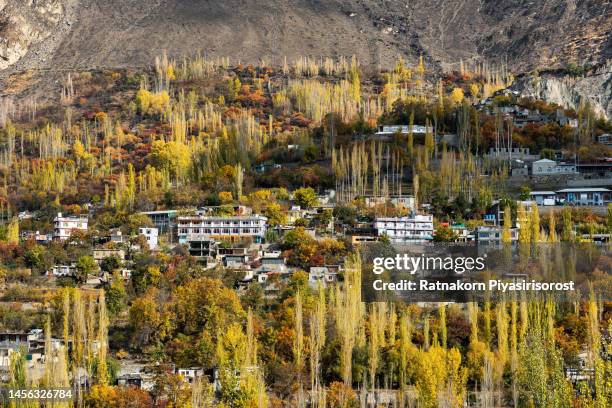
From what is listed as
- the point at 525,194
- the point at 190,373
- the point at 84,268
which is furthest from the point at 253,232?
the point at 190,373

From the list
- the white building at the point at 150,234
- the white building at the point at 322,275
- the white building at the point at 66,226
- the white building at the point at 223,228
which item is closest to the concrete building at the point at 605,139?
the white building at the point at 223,228

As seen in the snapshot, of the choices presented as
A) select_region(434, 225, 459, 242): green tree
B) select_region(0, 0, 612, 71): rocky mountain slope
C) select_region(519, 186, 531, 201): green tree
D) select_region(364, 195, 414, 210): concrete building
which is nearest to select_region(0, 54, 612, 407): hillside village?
select_region(434, 225, 459, 242): green tree

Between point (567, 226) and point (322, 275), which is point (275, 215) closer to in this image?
point (322, 275)

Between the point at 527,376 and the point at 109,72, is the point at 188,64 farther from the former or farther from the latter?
the point at 527,376

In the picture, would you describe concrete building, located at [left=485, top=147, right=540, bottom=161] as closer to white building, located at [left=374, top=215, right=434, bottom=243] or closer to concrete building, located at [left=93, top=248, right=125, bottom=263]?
white building, located at [left=374, top=215, right=434, bottom=243]

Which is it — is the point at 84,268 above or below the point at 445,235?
below
